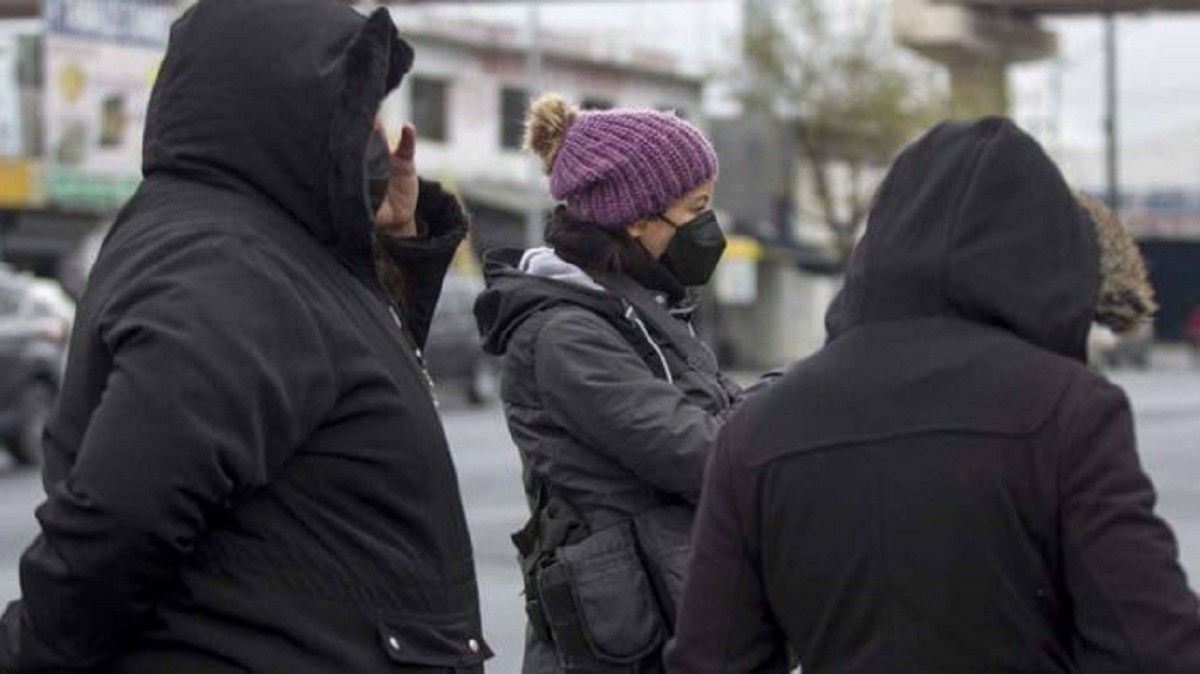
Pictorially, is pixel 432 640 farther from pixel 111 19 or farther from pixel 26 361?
pixel 111 19

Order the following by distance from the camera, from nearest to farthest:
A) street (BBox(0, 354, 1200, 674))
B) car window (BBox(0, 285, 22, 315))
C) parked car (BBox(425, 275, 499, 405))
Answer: street (BBox(0, 354, 1200, 674))
car window (BBox(0, 285, 22, 315))
parked car (BBox(425, 275, 499, 405))

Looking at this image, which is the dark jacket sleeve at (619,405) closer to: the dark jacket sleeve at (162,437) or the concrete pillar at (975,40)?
the dark jacket sleeve at (162,437)

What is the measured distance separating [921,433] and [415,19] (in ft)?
144

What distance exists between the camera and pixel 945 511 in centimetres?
301

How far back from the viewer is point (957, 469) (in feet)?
9.87

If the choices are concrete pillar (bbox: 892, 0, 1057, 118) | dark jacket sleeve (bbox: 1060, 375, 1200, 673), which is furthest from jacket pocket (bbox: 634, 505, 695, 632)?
concrete pillar (bbox: 892, 0, 1057, 118)

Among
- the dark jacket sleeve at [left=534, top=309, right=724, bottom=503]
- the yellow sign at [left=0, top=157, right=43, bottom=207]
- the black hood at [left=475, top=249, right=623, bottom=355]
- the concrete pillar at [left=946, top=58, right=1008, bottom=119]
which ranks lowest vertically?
the yellow sign at [left=0, top=157, right=43, bottom=207]

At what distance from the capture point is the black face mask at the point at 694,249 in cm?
461

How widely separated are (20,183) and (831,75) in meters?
21.6

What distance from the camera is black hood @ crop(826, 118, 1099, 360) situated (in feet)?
10.0

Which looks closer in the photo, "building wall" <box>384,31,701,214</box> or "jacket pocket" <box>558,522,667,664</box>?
"jacket pocket" <box>558,522,667,664</box>

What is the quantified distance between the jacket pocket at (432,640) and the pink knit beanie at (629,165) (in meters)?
1.25

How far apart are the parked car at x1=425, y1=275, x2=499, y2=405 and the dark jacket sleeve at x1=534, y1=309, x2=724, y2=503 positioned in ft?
82.7

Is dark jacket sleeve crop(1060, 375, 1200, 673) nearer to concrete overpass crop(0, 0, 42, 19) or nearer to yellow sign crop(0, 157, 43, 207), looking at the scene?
yellow sign crop(0, 157, 43, 207)
